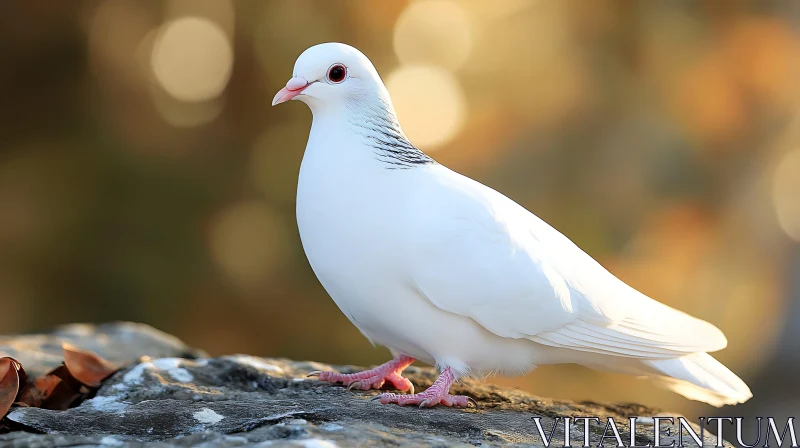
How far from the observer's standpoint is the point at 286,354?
735cm

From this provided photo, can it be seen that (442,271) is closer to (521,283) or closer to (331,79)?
(521,283)

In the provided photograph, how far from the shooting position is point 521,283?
3.26 metres

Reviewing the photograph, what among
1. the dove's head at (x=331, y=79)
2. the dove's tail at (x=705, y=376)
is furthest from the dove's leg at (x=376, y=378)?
the dove's head at (x=331, y=79)

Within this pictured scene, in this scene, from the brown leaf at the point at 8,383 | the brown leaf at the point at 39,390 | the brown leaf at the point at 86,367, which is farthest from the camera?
the brown leaf at the point at 86,367

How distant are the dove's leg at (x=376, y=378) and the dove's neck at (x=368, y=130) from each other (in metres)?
0.92

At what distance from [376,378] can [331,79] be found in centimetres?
132

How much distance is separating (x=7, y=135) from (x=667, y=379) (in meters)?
5.77

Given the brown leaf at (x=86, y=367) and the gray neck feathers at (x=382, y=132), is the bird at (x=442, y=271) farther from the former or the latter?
the brown leaf at (x=86, y=367)

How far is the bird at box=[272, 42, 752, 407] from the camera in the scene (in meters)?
3.18

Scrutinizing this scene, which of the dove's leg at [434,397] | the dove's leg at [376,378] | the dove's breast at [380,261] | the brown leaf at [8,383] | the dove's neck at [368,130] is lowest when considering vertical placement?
the brown leaf at [8,383]

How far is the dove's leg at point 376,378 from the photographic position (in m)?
3.62

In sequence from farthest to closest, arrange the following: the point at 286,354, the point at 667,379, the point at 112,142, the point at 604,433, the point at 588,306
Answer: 1. the point at 286,354
2. the point at 112,142
3. the point at 667,379
4. the point at 588,306
5. the point at 604,433

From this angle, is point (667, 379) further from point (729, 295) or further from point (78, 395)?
point (729, 295)

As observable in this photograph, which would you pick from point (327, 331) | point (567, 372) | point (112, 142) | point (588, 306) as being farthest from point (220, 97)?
point (588, 306)
